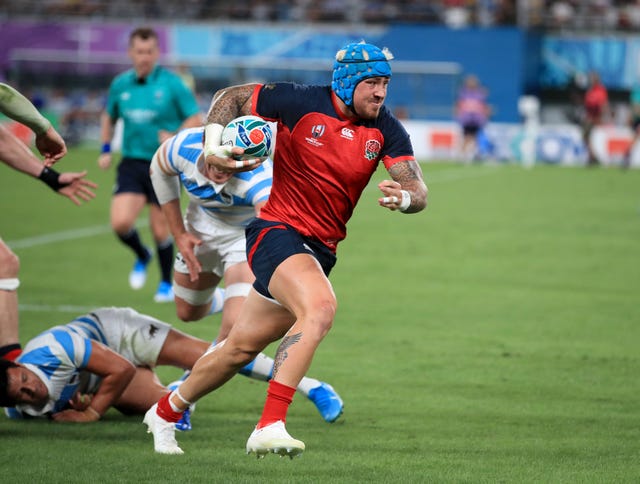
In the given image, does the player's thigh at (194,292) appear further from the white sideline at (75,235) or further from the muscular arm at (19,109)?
the white sideline at (75,235)

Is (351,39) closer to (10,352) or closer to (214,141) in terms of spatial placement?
(10,352)

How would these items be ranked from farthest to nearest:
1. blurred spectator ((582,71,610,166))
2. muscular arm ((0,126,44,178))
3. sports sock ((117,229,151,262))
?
blurred spectator ((582,71,610,166)), sports sock ((117,229,151,262)), muscular arm ((0,126,44,178))

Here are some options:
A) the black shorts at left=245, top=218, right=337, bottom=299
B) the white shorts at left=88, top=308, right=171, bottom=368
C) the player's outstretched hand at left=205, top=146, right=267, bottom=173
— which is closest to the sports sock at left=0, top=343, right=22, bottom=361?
the white shorts at left=88, top=308, right=171, bottom=368

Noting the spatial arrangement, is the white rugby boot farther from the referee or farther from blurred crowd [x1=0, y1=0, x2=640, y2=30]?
blurred crowd [x1=0, y1=0, x2=640, y2=30]

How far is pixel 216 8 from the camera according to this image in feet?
139

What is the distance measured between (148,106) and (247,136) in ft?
22.3

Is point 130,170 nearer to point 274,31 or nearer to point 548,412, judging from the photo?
point 548,412

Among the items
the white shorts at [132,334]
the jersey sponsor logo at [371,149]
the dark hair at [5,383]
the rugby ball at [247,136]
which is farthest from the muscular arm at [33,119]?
the jersey sponsor logo at [371,149]

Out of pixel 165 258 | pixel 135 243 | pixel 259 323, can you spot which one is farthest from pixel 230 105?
pixel 135 243

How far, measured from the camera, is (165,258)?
1219 cm

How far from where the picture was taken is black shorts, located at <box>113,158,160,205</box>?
12141 mm

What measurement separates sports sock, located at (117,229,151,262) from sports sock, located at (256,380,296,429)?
697 cm

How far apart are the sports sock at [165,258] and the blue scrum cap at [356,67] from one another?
638 centimetres

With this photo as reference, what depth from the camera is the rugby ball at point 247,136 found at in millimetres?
5797
